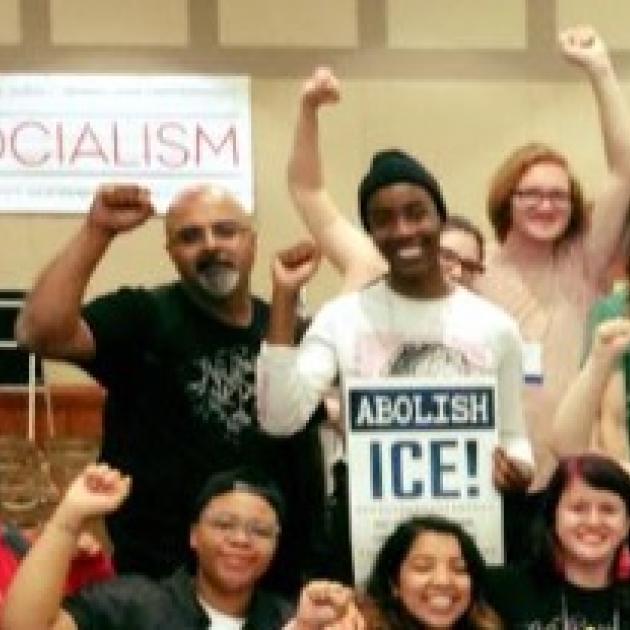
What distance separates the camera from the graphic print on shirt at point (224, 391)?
3857mm

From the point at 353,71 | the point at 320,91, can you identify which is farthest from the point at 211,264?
the point at 353,71

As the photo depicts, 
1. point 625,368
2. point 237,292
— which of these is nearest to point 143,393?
point 237,292

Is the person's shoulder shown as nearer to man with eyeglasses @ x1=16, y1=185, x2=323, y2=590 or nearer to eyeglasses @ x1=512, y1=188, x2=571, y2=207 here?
man with eyeglasses @ x1=16, y1=185, x2=323, y2=590

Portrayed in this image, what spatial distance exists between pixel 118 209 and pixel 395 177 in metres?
0.64

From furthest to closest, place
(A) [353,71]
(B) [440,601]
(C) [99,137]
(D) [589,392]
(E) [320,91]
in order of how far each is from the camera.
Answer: (A) [353,71]
(C) [99,137]
(E) [320,91]
(D) [589,392]
(B) [440,601]

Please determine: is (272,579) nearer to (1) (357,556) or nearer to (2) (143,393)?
(1) (357,556)

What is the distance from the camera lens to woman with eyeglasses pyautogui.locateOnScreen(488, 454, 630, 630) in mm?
3834

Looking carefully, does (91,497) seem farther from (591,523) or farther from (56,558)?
(591,523)

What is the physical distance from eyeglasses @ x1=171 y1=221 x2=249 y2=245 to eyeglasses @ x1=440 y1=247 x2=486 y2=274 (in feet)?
2.23

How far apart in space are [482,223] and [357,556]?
14.3 ft

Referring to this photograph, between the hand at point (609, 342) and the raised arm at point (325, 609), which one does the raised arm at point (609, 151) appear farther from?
the raised arm at point (325, 609)

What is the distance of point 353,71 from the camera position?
314 inches

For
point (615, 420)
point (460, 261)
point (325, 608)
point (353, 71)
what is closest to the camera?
point (325, 608)

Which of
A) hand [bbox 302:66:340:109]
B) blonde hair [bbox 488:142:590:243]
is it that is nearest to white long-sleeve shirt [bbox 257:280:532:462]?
hand [bbox 302:66:340:109]
